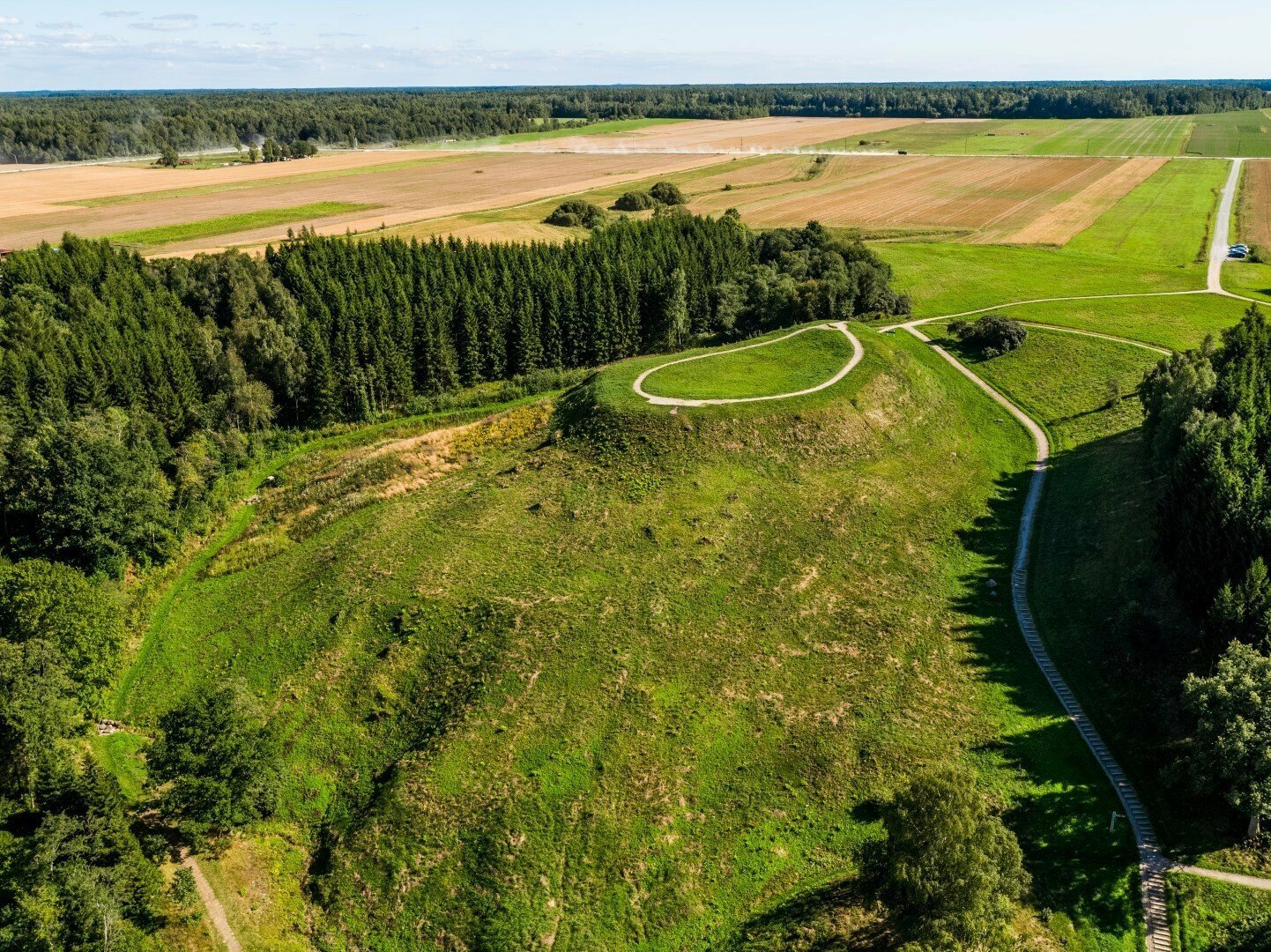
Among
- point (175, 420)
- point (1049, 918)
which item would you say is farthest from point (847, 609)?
point (175, 420)

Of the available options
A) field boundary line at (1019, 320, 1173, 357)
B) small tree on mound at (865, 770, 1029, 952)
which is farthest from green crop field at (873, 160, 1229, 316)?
small tree on mound at (865, 770, 1029, 952)

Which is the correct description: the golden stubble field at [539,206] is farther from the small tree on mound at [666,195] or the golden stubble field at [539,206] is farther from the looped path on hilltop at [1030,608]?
the looped path on hilltop at [1030,608]

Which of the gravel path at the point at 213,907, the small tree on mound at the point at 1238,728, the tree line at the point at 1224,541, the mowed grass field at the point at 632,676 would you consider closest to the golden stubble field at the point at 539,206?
the tree line at the point at 1224,541

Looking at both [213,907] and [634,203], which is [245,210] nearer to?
[634,203]

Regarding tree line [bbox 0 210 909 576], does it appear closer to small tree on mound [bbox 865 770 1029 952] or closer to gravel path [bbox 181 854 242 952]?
gravel path [bbox 181 854 242 952]

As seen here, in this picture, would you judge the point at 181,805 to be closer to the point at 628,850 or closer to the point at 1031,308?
the point at 628,850
